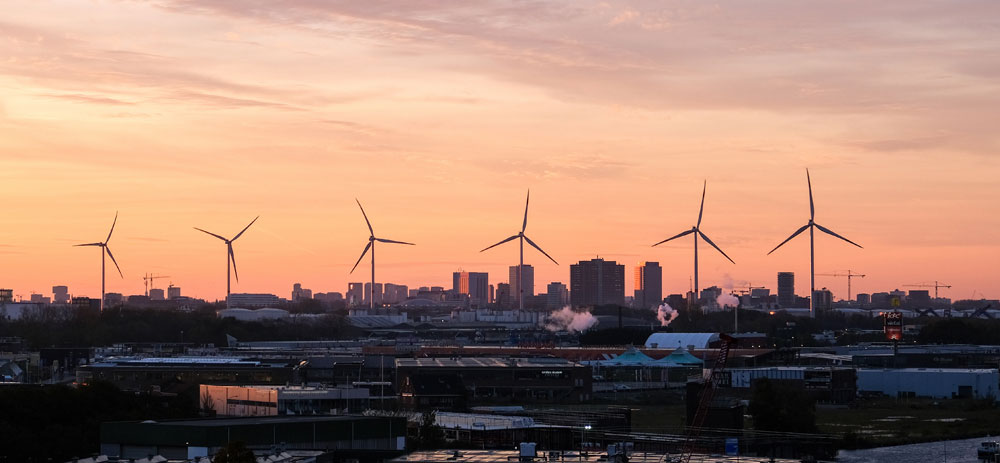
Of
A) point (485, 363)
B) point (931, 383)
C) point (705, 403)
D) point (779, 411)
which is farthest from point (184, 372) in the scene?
→ point (705, 403)

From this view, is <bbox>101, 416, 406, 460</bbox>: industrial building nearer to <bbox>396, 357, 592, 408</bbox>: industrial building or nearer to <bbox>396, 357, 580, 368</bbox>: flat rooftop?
<bbox>396, 357, 592, 408</bbox>: industrial building

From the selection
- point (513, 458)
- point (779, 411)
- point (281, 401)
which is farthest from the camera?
point (779, 411)

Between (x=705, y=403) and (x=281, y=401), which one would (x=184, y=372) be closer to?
(x=281, y=401)

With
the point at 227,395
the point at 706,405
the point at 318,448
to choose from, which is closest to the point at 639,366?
the point at 227,395

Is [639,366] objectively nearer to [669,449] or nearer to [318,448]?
[669,449]

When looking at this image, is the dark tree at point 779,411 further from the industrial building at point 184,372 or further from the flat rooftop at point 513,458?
the industrial building at point 184,372

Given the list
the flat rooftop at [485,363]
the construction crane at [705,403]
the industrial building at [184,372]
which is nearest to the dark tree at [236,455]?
the construction crane at [705,403]

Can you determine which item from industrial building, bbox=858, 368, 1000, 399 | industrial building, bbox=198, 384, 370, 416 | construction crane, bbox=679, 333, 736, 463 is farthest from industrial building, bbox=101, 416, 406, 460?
industrial building, bbox=858, 368, 1000, 399
